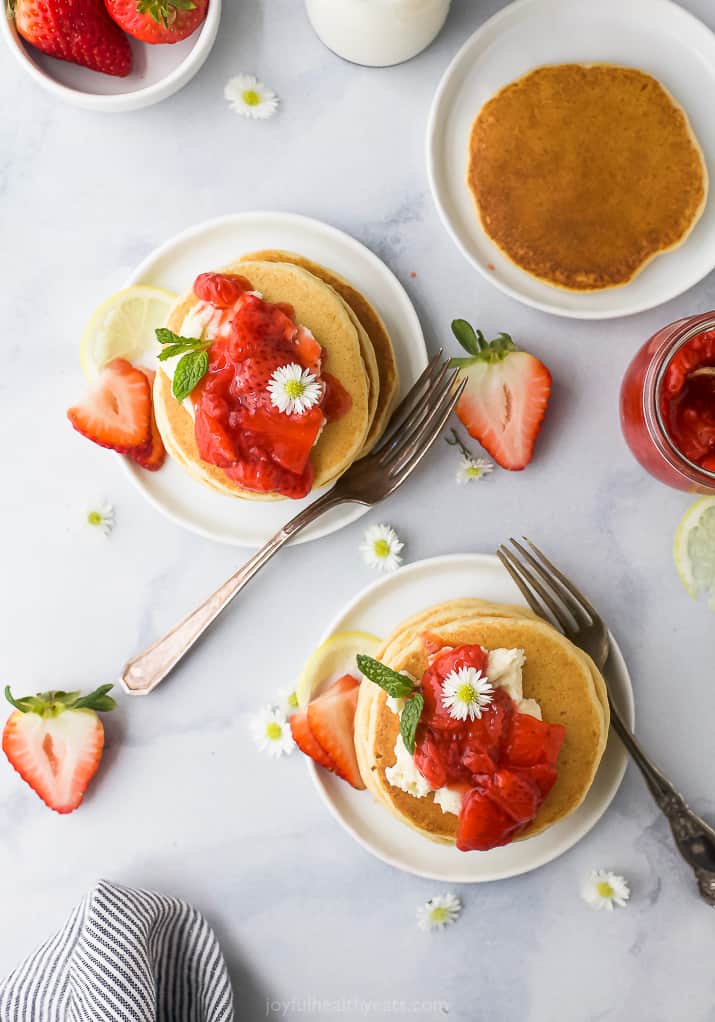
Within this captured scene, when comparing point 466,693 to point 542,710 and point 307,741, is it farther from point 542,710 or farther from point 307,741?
point 307,741

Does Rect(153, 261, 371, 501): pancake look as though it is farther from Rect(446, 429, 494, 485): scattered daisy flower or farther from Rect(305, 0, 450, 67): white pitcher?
Rect(305, 0, 450, 67): white pitcher

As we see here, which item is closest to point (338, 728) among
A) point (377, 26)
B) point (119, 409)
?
point (119, 409)

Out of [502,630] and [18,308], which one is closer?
[502,630]

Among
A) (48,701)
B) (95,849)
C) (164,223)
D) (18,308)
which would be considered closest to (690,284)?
(164,223)

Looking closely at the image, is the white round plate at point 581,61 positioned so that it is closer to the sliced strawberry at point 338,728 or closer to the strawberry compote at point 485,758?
the strawberry compote at point 485,758

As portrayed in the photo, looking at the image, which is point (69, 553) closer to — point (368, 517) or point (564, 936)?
point (368, 517)

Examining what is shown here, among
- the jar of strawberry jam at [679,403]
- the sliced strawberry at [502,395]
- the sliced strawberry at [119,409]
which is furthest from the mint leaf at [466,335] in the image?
the sliced strawberry at [119,409]

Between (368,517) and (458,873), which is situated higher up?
(368,517)

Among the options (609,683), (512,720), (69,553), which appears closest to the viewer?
(512,720)
